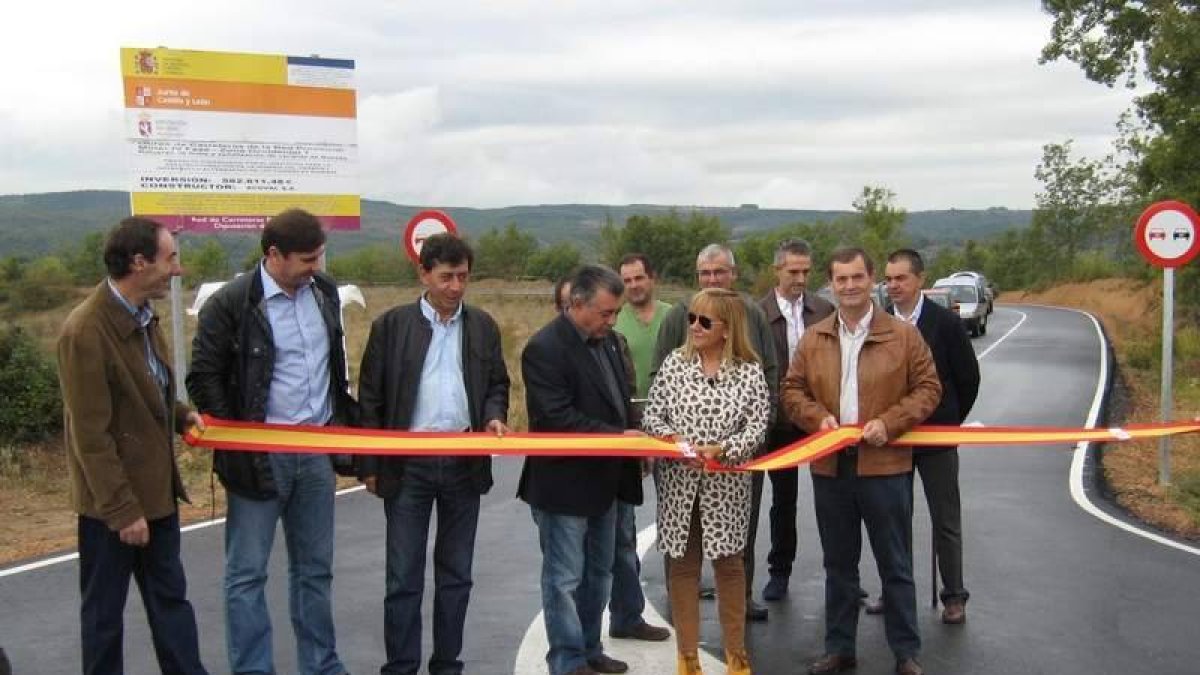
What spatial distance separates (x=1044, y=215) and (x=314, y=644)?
275 ft

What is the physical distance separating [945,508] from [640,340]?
2.02m

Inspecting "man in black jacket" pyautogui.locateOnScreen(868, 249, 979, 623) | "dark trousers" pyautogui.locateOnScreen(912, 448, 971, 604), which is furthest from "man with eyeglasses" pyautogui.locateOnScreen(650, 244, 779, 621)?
"dark trousers" pyautogui.locateOnScreen(912, 448, 971, 604)

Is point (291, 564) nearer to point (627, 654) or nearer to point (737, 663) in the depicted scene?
point (627, 654)

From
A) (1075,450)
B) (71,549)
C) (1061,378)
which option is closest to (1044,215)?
(1061,378)

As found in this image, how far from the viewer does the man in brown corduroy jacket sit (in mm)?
4438

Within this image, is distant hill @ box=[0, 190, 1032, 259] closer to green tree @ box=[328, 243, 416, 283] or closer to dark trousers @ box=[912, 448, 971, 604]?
green tree @ box=[328, 243, 416, 283]

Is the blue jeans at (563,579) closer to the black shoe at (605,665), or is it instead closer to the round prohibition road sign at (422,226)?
the black shoe at (605,665)

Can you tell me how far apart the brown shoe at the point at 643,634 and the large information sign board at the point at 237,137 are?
880 centimetres

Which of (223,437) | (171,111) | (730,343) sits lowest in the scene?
(223,437)

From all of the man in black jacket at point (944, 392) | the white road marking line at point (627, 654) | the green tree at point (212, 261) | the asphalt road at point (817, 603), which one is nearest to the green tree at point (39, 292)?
the asphalt road at point (817, 603)

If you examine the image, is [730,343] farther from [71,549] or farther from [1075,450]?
[1075,450]

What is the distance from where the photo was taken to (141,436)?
183 inches

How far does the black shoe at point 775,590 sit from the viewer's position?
7086 mm

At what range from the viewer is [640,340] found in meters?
6.77
